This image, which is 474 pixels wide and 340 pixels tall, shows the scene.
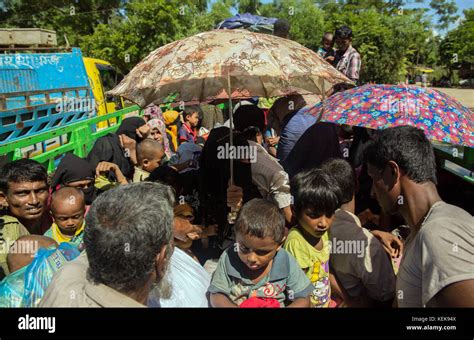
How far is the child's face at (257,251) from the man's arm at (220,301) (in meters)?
0.21

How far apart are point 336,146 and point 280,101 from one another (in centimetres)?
82

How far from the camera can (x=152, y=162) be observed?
3.99 m

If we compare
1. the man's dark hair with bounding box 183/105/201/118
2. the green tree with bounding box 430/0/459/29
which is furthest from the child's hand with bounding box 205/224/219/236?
the green tree with bounding box 430/0/459/29

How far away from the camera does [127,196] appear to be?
4.66 ft

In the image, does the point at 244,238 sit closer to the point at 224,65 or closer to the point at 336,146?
the point at 224,65

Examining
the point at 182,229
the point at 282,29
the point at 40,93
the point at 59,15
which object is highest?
the point at 59,15

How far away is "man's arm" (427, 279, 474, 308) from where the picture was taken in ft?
4.60

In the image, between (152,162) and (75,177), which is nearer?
(75,177)

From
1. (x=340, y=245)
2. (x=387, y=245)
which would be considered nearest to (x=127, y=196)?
(x=340, y=245)

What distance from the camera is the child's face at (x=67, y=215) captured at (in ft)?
8.70

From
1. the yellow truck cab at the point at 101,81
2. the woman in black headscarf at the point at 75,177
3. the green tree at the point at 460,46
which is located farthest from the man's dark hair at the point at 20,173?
the green tree at the point at 460,46

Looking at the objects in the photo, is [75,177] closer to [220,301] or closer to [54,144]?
[54,144]

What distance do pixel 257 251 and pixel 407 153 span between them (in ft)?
2.86

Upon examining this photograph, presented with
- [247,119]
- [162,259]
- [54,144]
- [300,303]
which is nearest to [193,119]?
[54,144]
